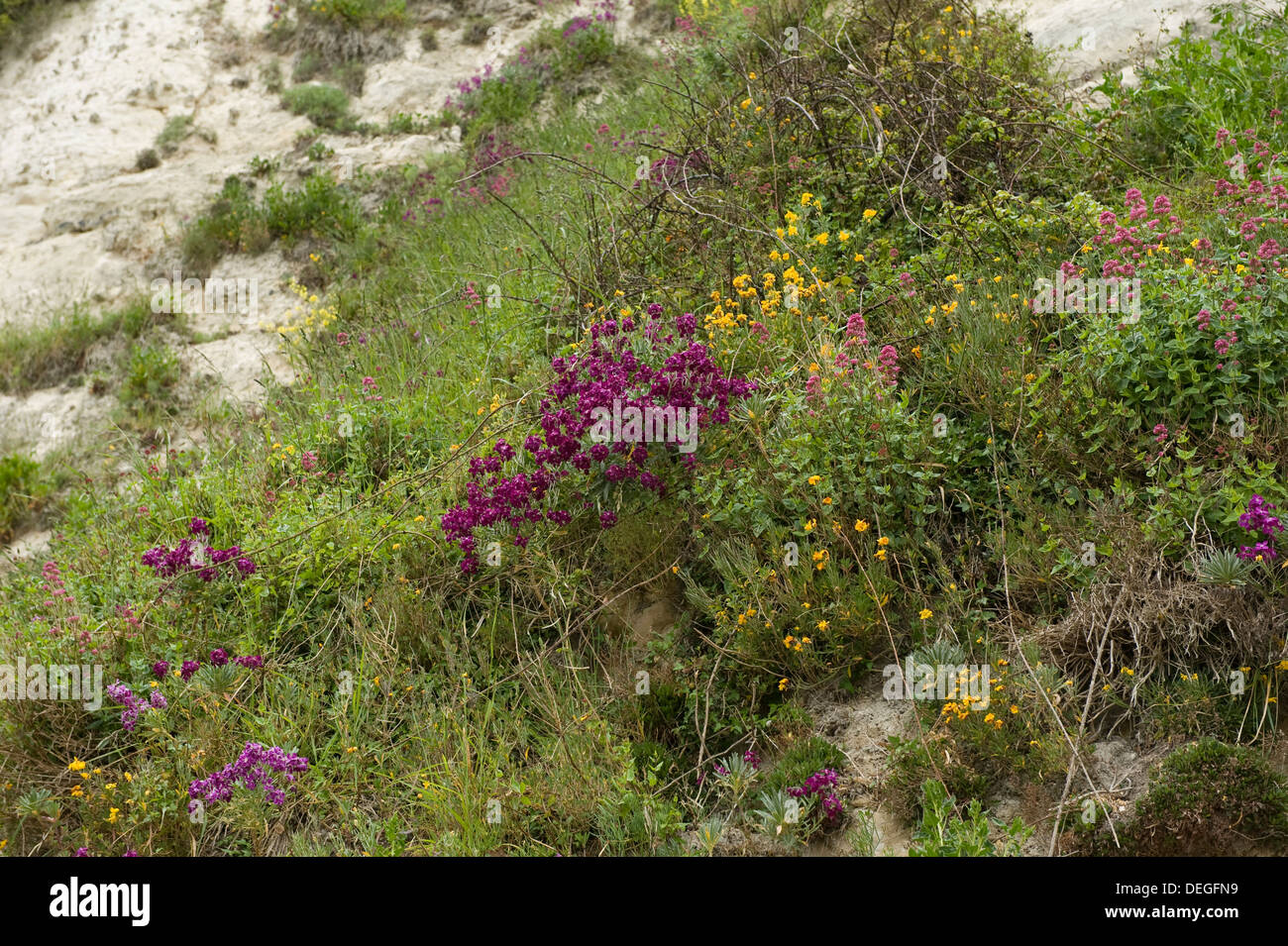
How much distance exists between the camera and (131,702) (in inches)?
173

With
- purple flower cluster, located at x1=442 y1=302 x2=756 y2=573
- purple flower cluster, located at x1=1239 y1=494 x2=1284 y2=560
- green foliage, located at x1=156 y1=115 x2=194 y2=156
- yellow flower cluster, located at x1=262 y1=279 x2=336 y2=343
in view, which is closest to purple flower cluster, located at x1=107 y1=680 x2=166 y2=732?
purple flower cluster, located at x1=442 y1=302 x2=756 y2=573

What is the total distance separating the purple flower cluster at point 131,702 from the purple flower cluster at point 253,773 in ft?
2.13

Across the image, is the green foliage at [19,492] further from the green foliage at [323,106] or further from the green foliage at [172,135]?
the green foliage at [323,106]

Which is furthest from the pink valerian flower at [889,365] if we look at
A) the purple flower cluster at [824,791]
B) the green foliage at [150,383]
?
the green foliage at [150,383]

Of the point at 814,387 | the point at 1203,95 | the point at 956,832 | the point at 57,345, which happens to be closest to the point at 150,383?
the point at 57,345

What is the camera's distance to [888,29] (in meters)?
7.22

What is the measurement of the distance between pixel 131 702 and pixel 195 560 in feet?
2.60

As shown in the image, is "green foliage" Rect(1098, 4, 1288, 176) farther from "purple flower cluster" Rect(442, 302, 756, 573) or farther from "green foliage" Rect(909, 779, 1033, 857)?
"green foliage" Rect(909, 779, 1033, 857)

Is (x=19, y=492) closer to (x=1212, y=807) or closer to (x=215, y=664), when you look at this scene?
(x=215, y=664)

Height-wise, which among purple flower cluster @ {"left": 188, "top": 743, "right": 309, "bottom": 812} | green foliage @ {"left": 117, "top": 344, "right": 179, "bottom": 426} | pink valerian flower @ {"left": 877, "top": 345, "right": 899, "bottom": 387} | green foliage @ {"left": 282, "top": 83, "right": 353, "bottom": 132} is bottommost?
green foliage @ {"left": 117, "top": 344, "right": 179, "bottom": 426}

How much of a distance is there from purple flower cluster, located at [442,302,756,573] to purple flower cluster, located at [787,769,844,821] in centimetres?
154

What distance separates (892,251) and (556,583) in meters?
2.65

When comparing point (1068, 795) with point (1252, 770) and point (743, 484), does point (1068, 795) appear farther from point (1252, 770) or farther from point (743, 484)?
point (743, 484)

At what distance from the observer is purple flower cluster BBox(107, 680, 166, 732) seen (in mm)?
4320
